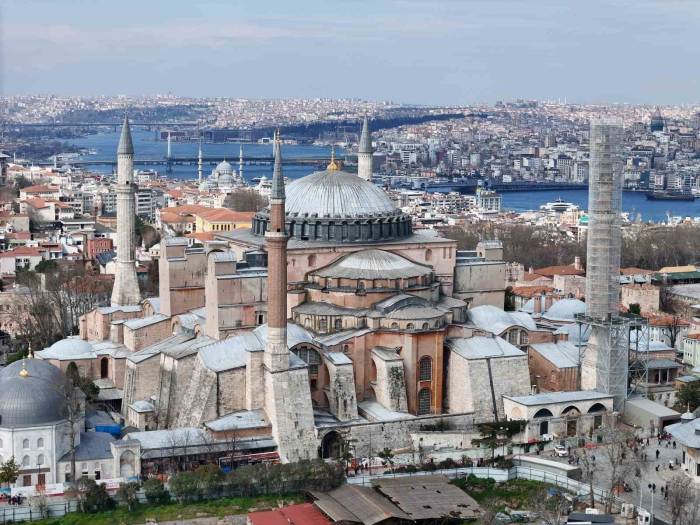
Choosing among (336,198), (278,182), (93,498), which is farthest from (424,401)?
(93,498)

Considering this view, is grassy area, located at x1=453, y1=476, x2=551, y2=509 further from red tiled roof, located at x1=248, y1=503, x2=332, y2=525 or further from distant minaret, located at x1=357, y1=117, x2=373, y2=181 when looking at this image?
distant minaret, located at x1=357, y1=117, x2=373, y2=181

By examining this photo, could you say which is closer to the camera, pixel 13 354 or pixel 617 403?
pixel 617 403

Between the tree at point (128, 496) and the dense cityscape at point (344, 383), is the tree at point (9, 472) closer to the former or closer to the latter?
the dense cityscape at point (344, 383)

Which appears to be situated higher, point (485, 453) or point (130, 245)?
point (130, 245)

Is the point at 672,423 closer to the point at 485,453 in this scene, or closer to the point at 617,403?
the point at 617,403

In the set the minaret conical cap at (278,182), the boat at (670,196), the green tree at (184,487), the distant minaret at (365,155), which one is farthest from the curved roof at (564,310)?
the boat at (670,196)

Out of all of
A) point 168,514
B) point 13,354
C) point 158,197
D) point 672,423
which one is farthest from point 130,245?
point 158,197

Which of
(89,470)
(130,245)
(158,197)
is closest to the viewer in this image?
(89,470)
